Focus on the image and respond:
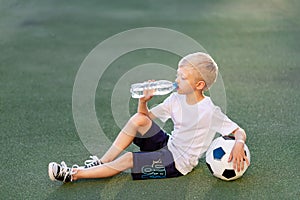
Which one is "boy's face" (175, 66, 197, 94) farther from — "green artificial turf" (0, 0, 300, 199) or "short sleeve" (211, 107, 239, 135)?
"green artificial turf" (0, 0, 300, 199)

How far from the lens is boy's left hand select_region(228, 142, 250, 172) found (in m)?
2.59

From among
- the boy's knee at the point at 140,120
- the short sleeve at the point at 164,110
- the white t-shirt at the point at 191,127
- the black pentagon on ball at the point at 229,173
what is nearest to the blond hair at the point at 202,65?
the white t-shirt at the point at 191,127

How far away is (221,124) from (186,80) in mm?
282

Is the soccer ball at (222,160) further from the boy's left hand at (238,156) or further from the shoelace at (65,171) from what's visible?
the shoelace at (65,171)

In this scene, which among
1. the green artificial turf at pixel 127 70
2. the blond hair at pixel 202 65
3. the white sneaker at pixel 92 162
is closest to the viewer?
the blond hair at pixel 202 65

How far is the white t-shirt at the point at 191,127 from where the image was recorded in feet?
8.62

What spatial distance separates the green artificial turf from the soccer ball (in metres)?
0.06

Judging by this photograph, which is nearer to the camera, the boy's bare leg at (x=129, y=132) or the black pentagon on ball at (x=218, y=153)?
the black pentagon on ball at (x=218, y=153)

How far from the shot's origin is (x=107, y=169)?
2729mm

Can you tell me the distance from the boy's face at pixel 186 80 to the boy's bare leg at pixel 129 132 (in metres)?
0.26

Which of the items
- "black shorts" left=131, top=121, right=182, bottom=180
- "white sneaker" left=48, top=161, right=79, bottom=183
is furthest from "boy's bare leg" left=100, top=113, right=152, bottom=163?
"white sneaker" left=48, top=161, right=79, bottom=183

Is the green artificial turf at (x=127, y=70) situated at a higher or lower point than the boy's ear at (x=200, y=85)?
lower

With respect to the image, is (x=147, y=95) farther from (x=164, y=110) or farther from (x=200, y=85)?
(x=200, y=85)

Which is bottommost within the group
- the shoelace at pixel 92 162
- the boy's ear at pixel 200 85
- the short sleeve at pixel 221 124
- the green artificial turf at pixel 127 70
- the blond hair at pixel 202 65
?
the green artificial turf at pixel 127 70
